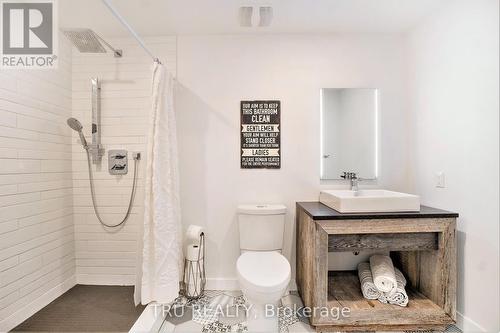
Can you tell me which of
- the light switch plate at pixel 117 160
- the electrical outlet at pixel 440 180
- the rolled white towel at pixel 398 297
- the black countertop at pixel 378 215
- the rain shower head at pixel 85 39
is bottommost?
the rolled white towel at pixel 398 297

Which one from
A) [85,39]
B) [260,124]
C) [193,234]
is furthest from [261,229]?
[85,39]

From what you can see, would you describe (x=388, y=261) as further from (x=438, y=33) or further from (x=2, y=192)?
(x=2, y=192)

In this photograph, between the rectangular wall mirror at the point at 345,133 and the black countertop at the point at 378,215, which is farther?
the rectangular wall mirror at the point at 345,133

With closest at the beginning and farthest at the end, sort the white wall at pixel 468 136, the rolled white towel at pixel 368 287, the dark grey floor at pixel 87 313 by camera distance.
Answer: the white wall at pixel 468 136
the dark grey floor at pixel 87 313
the rolled white towel at pixel 368 287

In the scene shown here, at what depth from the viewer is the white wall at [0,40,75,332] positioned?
1.55 m

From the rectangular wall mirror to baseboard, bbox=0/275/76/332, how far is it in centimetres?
233

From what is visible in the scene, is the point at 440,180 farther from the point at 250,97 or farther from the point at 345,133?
the point at 250,97

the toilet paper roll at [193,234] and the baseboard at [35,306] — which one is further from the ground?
the toilet paper roll at [193,234]

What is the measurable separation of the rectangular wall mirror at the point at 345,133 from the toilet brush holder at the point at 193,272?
1.25 metres

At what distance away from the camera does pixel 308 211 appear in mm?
1714

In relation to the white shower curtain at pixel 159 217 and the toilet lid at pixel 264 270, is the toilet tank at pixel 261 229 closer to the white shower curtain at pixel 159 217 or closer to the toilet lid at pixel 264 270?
the toilet lid at pixel 264 270

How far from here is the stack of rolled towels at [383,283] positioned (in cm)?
169

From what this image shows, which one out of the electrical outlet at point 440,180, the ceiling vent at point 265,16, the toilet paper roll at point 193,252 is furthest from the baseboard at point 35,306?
the electrical outlet at point 440,180

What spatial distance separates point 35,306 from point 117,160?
1165mm
